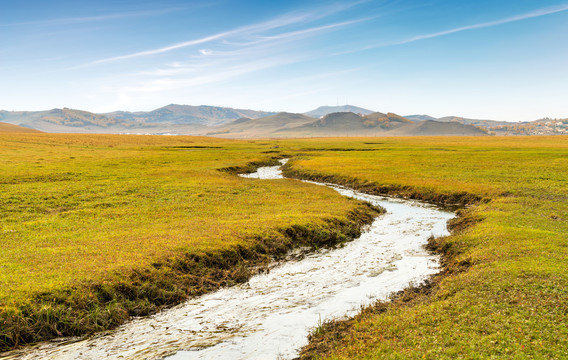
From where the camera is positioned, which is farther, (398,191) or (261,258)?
(398,191)

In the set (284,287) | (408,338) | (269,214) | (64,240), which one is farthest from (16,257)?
(408,338)

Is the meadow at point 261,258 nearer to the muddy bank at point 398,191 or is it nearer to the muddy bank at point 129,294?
the muddy bank at point 129,294

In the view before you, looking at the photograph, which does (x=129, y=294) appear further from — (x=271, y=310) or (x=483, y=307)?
(x=483, y=307)

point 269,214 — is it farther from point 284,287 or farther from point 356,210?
point 284,287

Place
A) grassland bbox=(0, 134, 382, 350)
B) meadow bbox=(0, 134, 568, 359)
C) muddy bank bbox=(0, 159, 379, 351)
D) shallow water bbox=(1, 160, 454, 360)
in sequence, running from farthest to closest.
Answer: grassland bbox=(0, 134, 382, 350), muddy bank bbox=(0, 159, 379, 351), shallow water bbox=(1, 160, 454, 360), meadow bbox=(0, 134, 568, 359)

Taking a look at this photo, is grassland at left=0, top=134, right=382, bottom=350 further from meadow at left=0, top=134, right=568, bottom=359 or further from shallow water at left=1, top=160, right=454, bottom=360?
shallow water at left=1, top=160, right=454, bottom=360

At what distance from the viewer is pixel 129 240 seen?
21.5 metres

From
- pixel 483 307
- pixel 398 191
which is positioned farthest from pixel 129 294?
pixel 398 191

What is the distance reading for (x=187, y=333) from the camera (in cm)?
1368

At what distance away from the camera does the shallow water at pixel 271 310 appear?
492 inches

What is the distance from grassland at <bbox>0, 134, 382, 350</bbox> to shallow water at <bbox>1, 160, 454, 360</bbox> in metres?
1.15

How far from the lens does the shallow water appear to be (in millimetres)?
12508

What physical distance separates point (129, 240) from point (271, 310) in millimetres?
10906

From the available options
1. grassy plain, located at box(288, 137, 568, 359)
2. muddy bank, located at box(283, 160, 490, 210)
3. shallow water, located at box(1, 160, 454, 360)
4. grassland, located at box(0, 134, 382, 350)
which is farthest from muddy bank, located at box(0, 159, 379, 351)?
muddy bank, located at box(283, 160, 490, 210)
